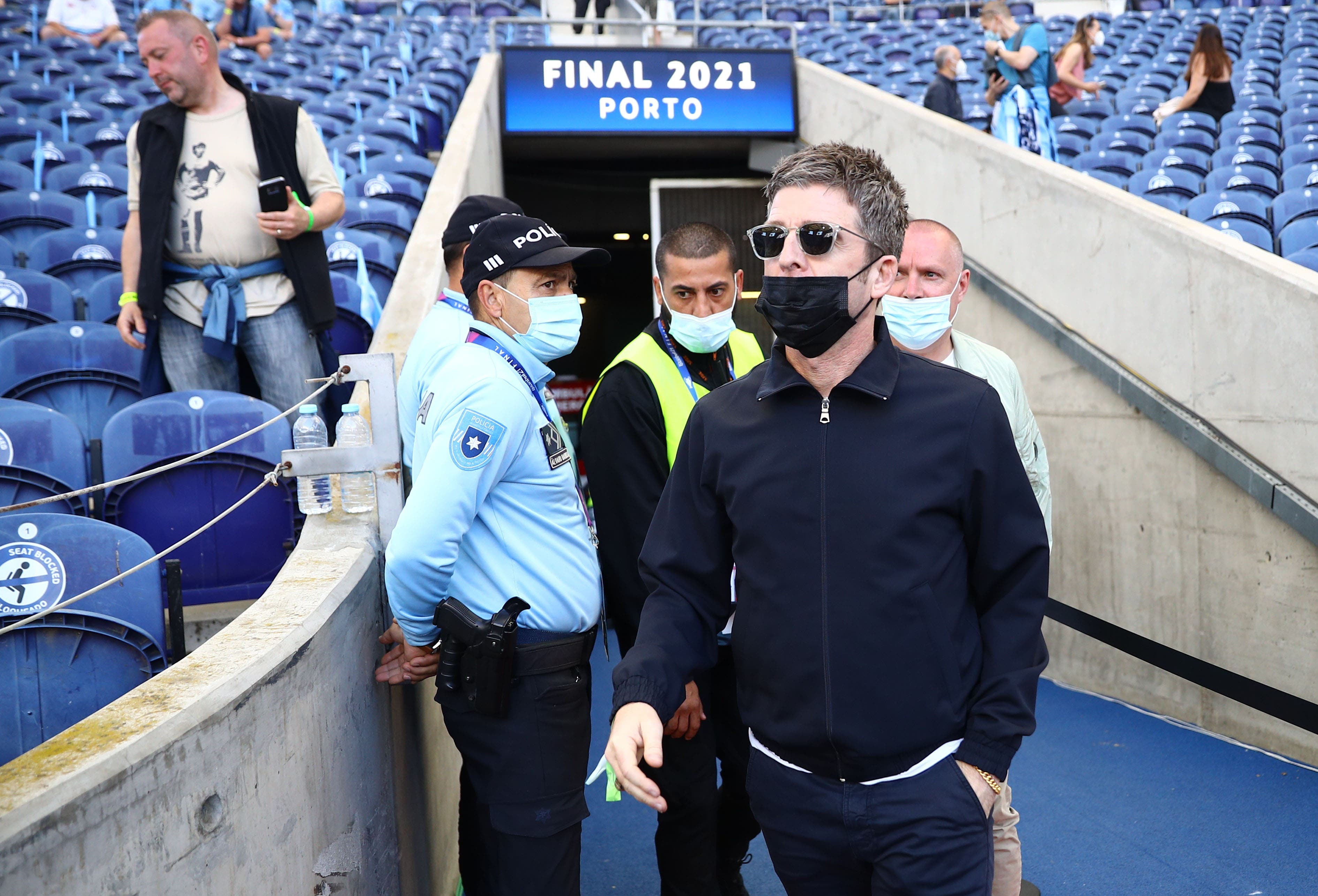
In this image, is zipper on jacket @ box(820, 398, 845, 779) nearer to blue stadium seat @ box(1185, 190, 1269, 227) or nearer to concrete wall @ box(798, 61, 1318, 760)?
concrete wall @ box(798, 61, 1318, 760)

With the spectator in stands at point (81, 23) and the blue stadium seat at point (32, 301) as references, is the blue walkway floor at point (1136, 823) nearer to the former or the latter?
the blue stadium seat at point (32, 301)

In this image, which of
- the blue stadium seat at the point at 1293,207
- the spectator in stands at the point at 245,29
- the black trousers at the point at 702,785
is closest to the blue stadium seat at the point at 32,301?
the black trousers at the point at 702,785

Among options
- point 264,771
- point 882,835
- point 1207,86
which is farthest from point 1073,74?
point 264,771

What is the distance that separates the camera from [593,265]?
2.84 m

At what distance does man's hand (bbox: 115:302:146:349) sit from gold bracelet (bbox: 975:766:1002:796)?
3.37 m

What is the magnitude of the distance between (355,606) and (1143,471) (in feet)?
12.6

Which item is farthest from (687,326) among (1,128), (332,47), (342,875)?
(332,47)

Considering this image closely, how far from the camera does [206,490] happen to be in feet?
11.7

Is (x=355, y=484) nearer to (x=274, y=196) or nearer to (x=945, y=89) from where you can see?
(x=274, y=196)

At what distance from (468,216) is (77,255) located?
3998mm

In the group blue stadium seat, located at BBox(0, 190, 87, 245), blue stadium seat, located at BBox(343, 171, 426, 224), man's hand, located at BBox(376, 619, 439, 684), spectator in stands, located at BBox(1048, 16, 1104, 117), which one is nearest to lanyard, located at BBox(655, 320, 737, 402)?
man's hand, located at BBox(376, 619, 439, 684)

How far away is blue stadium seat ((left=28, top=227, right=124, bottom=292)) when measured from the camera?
6.02 metres

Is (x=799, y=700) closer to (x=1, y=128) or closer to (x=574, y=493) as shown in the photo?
(x=574, y=493)

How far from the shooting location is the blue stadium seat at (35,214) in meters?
6.88
